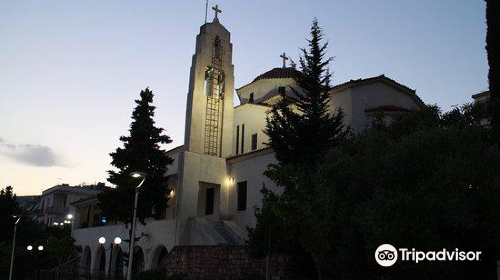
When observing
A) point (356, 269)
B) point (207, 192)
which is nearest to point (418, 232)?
point (356, 269)

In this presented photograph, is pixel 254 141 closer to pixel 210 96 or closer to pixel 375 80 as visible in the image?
pixel 210 96

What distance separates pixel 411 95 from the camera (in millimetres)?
28297

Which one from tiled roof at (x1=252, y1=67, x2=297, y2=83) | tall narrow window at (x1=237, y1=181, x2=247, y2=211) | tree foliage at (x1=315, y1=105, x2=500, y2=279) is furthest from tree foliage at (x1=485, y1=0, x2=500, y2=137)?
tiled roof at (x1=252, y1=67, x2=297, y2=83)

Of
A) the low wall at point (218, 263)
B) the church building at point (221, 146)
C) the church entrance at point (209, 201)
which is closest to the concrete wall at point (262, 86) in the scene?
the church building at point (221, 146)

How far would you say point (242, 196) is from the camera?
1108 inches

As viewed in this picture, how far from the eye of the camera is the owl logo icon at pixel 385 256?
11070 millimetres

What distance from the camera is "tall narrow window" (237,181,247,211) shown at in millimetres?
27875

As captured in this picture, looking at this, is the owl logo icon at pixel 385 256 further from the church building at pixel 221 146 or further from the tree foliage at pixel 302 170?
the church building at pixel 221 146

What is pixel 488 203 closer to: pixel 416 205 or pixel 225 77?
pixel 416 205

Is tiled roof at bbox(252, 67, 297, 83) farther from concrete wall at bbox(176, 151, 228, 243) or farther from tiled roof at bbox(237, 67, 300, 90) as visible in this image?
concrete wall at bbox(176, 151, 228, 243)

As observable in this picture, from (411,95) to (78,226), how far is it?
110 ft

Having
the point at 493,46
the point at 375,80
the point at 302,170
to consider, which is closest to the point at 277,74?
the point at 375,80

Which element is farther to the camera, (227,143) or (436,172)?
(227,143)

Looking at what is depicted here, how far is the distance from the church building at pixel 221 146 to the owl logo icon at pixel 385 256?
1386 centimetres
